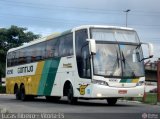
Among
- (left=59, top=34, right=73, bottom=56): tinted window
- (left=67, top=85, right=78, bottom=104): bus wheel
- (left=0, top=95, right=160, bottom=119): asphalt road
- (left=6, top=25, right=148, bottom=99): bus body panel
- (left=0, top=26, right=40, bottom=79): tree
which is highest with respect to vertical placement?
(left=0, top=26, right=40, bottom=79): tree

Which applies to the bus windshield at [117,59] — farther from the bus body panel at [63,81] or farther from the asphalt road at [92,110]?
the asphalt road at [92,110]

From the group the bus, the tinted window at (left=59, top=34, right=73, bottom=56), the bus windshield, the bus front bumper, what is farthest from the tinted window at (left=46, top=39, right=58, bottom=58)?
the bus front bumper

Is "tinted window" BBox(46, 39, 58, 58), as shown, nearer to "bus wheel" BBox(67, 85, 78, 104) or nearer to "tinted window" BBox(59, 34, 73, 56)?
"tinted window" BBox(59, 34, 73, 56)

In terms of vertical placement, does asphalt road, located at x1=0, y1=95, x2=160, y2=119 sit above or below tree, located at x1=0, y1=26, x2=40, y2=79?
below

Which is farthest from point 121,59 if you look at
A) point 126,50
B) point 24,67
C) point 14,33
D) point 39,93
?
point 14,33

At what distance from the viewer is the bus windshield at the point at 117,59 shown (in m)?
21.9

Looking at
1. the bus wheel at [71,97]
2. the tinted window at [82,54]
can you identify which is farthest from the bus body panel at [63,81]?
the bus wheel at [71,97]

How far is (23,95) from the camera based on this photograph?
31266mm

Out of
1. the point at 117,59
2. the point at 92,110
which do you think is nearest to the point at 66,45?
the point at 117,59

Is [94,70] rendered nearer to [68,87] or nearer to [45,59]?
[68,87]

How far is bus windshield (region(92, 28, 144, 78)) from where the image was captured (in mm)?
21875

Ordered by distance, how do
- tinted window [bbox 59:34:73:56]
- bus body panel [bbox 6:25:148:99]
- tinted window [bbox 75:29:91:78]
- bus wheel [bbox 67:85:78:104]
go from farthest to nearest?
tinted window [bbox 59:34:73:56] → bus wheel [bbox 67:85:78:104] → tinted window [bbox 75:29:91:78] → bus body panel [bbox 6:25:148:99]

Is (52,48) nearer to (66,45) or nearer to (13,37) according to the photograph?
(66,45)

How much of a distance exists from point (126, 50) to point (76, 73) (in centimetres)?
263
